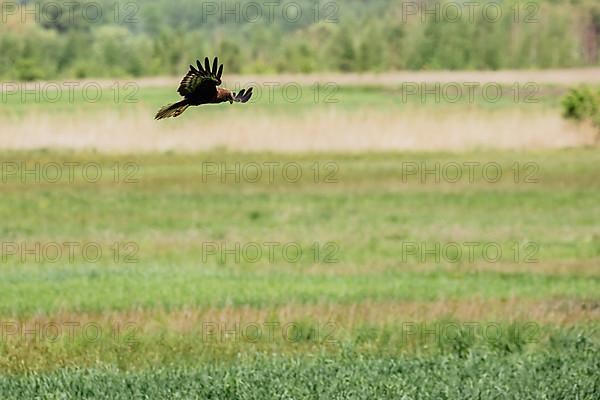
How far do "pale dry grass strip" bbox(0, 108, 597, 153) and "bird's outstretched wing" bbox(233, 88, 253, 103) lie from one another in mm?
30779

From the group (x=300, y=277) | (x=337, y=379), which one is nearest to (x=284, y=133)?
(x=300, y=277)

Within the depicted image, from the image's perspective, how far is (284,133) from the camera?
35.5 meters

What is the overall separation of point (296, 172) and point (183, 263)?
11.6 meters

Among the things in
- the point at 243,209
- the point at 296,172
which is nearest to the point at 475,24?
the point at 296,172

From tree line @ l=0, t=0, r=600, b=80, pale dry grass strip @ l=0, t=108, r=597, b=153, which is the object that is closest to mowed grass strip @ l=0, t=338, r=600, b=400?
tree line @ l=0, t=0, r=600, b=80

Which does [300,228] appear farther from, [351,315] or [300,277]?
[351,315]

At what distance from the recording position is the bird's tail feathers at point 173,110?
311 centimetres

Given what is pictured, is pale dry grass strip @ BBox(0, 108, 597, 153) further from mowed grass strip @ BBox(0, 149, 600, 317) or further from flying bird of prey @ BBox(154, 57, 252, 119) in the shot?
flying bird of prey @ BBox(154, 57, 252, 119)

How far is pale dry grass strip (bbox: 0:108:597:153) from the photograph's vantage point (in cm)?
3428

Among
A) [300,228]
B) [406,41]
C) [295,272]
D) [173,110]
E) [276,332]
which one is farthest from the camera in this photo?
[406,41]

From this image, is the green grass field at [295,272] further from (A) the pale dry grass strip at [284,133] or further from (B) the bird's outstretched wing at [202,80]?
(B) the bird's outstretched wing at [202,80]

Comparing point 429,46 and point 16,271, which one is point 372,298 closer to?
point 16,271

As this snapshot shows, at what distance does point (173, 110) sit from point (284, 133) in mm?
32447

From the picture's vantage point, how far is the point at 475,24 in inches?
2657
